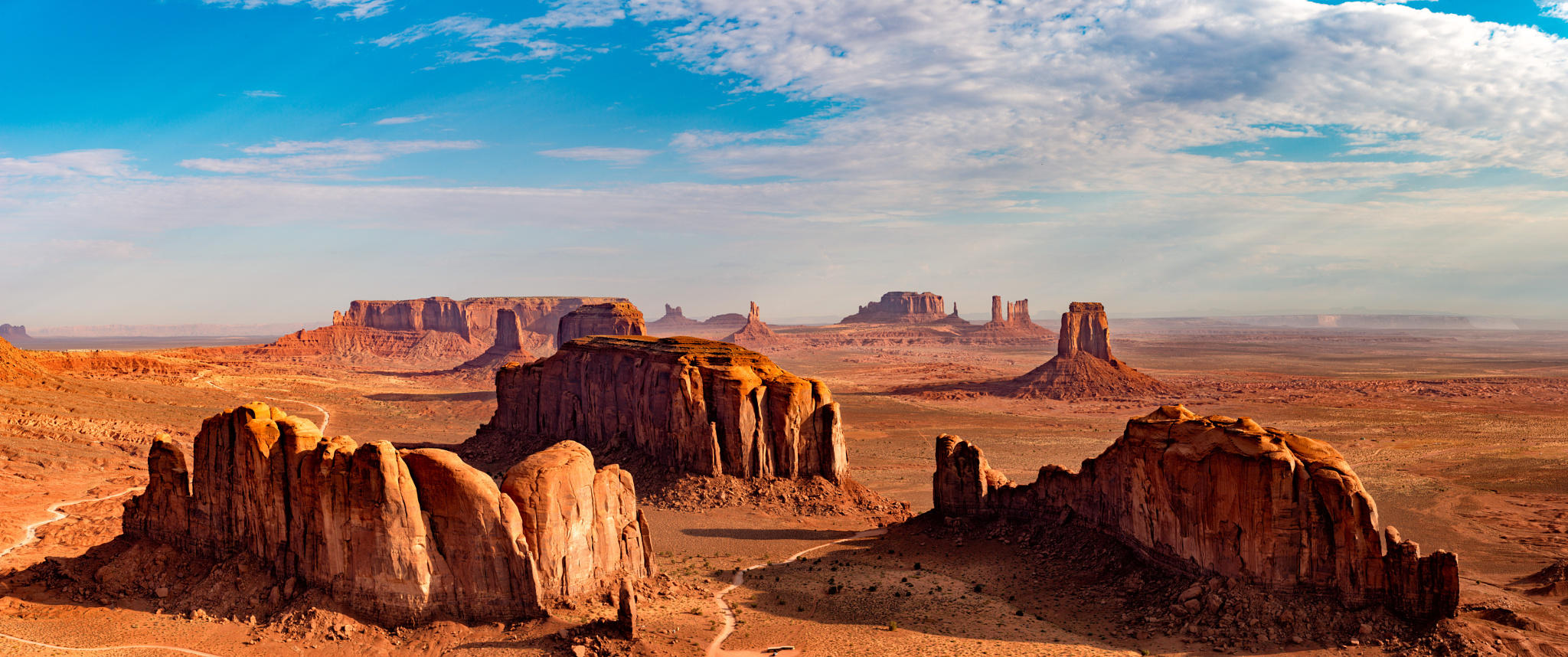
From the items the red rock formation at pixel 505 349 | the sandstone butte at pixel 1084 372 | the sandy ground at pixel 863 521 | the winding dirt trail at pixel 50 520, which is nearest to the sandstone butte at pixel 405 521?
the sandy ground at pixel 863 521

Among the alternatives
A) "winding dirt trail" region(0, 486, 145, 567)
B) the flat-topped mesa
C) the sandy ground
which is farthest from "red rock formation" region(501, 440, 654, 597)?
the flat-topped mesa

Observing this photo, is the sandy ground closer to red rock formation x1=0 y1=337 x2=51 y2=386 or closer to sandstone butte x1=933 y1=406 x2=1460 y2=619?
sandstone butte x1=933 y1=406 x2=1460 y2=619

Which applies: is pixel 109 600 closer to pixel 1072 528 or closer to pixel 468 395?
pixel 1072 528

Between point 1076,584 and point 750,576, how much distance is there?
13.0 m

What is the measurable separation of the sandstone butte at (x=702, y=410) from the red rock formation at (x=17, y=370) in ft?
165

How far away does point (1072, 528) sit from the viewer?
36844 mm

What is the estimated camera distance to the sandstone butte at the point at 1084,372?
121 meters

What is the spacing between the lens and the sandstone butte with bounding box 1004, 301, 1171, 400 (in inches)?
4759

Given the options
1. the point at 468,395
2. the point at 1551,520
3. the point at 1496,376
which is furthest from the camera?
the point at 1496,376

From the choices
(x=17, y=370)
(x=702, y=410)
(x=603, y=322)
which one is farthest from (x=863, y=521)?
(x=603, y=322)

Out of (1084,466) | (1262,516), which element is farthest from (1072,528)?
→ (1262,516)

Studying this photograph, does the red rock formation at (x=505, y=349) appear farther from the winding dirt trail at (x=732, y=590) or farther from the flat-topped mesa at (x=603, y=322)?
the winding dirt trail at (x=732, y=590)

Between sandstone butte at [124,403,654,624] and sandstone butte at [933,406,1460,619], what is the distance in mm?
18873

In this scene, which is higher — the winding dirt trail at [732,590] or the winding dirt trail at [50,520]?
the winding dirt trail at [50,520]
